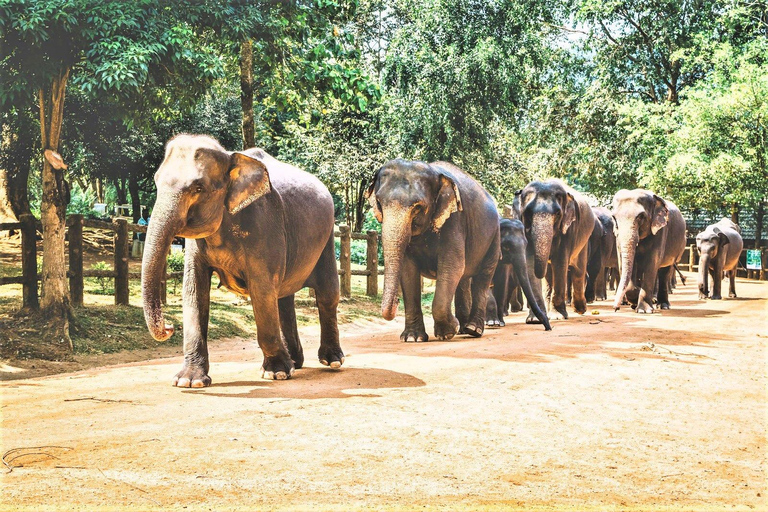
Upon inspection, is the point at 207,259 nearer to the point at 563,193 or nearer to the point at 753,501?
the point at 753,501

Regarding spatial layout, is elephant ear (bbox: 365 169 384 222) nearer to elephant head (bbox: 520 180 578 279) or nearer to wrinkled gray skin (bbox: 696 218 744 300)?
elephant head (bbox: 520 180 578 279)

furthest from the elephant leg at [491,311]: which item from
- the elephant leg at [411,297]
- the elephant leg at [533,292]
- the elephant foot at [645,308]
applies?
the elephant foot at [645,308]

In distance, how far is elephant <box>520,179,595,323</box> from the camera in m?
14.9

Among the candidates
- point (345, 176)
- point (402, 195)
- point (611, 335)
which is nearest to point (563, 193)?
point (611, 335)

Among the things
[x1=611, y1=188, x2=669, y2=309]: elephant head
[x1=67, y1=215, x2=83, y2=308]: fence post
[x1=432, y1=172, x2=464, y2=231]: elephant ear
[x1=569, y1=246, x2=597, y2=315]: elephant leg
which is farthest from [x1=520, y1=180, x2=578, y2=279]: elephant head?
[x1=67, y1=215, x2=83, y2=308]: fence post

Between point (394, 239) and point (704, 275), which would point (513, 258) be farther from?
point (704, 275)

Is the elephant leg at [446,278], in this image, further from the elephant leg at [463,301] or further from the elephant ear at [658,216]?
the elephant ear at [658,216]

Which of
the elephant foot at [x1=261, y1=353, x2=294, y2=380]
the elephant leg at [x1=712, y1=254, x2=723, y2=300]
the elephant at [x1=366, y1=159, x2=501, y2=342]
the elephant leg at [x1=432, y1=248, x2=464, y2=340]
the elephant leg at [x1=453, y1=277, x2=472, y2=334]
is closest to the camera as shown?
the elephant foot at [x1=261, y1=353, x2=294, y2=380]

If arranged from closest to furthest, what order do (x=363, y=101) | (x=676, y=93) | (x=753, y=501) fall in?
(x=753, y=501) → (x=363, y=101) → (x=676, y=93)

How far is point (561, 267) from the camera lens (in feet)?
51.9

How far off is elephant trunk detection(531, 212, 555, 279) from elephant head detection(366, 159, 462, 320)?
3.83 m

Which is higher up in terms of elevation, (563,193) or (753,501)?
(563,193)

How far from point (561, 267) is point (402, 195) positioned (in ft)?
19.6

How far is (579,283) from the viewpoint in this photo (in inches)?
668
